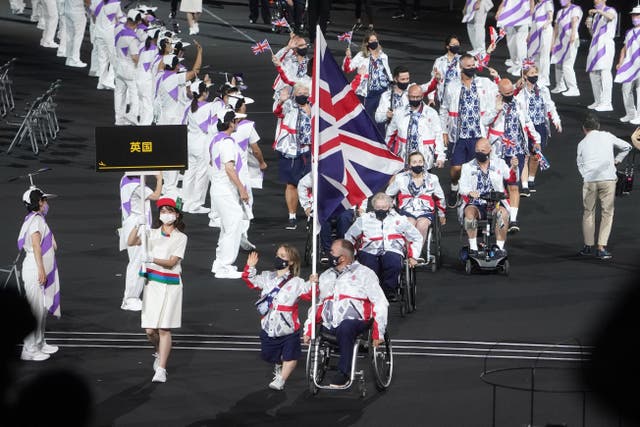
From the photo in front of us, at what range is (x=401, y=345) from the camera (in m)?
12.4

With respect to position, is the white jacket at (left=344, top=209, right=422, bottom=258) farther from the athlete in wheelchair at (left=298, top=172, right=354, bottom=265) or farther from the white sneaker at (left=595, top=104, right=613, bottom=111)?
the white sneaker at (left=595, top=104, right=613, bottom=111)

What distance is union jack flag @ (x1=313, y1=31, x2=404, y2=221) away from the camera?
11406 mm

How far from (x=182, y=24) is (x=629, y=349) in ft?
92.6

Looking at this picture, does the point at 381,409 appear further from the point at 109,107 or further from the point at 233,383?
the point at 109,107

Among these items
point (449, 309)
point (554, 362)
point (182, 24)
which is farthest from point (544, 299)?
point (182, 24)

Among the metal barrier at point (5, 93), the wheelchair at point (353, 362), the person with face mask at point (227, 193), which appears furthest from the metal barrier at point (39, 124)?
the wheelchair at point (353, 362)

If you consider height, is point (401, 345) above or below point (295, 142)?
below

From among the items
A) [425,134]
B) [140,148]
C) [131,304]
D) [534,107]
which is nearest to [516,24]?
[534,107]

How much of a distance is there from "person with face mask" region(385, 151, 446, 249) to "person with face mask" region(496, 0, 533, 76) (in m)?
10.9

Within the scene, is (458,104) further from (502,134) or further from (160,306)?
(160,306)

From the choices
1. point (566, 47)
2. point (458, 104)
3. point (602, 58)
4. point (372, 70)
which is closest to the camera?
point (458, 104)

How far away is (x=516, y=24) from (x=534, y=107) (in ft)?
23.4

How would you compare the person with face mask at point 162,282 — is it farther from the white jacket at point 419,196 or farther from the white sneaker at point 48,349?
the white jacket at point 419,196

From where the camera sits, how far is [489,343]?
40.8ft
